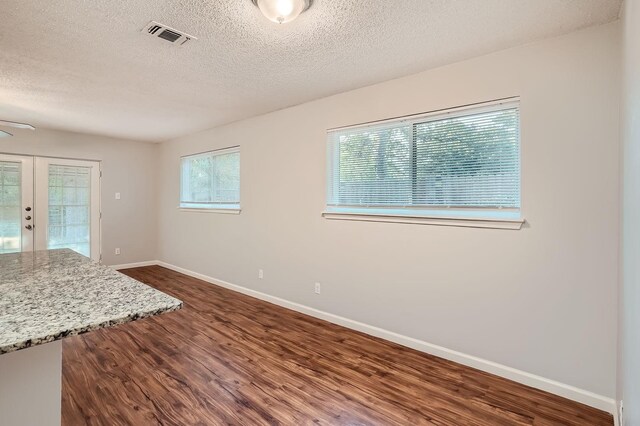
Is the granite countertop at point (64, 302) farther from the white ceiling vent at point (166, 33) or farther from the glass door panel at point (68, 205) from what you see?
the glass door panel at point (68, 205)

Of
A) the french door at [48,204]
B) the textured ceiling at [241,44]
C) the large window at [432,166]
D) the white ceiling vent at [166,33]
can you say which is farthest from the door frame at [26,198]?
the large window at [432,166]

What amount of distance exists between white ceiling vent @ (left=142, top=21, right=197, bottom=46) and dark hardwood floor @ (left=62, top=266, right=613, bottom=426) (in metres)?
2.36

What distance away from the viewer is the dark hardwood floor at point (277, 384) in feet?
6.31

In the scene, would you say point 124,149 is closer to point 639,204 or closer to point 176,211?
point 176,211

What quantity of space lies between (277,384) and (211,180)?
11.9 feet

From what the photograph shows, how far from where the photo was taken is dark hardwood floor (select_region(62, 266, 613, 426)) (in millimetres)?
1925

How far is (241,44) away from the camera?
230cm

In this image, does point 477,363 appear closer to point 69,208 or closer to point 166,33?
point 166,33

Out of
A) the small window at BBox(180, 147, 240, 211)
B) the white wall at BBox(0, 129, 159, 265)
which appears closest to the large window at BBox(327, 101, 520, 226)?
the small window at BBox(180, 147, 240, 211)

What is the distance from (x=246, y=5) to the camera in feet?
6.07

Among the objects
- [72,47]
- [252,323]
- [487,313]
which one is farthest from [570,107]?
[72,47]

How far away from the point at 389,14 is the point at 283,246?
266cm

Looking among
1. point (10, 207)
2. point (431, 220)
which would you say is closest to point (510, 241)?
point (431, 220)

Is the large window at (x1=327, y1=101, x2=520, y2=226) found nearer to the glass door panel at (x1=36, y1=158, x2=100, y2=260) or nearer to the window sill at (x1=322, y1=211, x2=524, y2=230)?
the window sill at (x1=322, y1=211, x2=524, y2=230)
